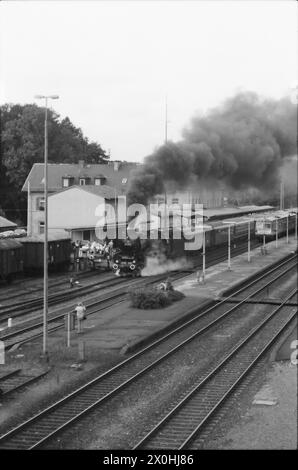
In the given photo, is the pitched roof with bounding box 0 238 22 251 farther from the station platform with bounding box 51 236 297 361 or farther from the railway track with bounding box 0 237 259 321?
the station platform with bounding box 51 236 297 361

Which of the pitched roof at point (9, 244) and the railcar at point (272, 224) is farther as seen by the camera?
the railcar at point (272, 224)

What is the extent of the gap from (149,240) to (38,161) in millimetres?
27006

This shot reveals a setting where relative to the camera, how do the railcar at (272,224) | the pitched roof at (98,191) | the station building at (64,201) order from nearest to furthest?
the station building at (64,201) → the pitched roof at (98,191) → the railcar at (272,224)

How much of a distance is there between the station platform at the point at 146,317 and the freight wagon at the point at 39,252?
7754mm

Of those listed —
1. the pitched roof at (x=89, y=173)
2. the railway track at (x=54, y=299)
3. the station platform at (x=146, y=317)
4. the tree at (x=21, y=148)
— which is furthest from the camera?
the pitched roof at (x=89, y=173)

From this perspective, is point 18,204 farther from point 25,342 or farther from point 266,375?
point 266,375

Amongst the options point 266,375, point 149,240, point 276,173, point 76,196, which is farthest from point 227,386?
point 76,196

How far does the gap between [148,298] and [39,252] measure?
1216 cm

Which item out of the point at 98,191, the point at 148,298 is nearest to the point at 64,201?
the point at 98,191

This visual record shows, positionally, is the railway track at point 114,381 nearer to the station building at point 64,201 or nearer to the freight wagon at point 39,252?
the freight wagon at point 39,252

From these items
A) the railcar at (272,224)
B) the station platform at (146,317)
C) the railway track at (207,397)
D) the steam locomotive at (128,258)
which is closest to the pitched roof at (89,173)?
the railcar at (272,224)

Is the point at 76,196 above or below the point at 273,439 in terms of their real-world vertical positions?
above

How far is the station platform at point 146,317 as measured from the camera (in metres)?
19.6

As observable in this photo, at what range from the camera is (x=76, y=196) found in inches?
1865
